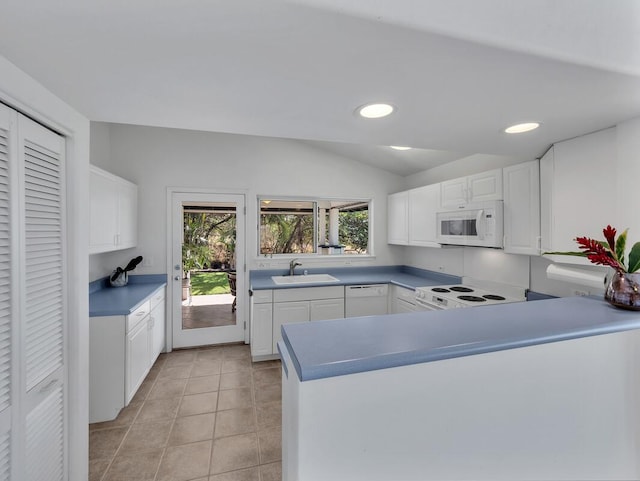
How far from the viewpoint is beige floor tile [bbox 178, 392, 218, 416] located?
2412 millimetres

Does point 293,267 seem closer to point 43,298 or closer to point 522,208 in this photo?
point 522,208

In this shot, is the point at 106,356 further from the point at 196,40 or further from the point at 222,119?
the point at 196,40

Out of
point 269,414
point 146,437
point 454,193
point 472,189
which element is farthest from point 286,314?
point 472,189

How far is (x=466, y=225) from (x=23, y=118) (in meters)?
3.04

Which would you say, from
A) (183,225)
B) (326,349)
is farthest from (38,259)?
(183,225)

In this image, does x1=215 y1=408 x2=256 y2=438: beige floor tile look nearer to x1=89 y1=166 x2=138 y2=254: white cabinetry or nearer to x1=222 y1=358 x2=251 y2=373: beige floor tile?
x1=222 y1=358 x2=251 y2=373: beige floor tile

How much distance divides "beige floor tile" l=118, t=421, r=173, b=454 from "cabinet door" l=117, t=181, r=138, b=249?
1638 mm

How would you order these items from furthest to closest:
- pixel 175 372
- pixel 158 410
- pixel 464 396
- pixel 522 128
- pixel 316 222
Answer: pixel 316 222, pixel 175 372, pixel 158 410, pixel 522 128, pixel 464 396

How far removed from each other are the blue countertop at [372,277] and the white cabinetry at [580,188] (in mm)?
1519

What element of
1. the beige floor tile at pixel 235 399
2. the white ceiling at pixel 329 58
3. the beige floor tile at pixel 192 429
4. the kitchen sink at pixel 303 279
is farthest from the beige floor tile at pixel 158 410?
the white ceiling at pixel 329 58

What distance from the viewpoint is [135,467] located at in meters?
1.85

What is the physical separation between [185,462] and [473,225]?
290 cm

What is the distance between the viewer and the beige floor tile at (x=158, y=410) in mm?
2312

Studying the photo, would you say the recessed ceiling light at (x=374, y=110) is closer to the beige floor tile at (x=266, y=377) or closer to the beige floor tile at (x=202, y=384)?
the beige floor tile at (x=266, y=377)
